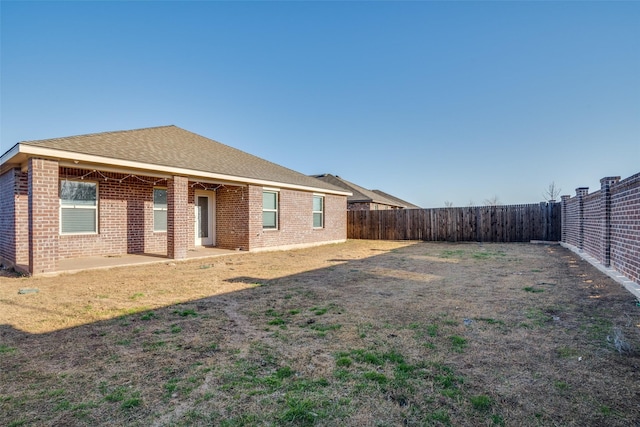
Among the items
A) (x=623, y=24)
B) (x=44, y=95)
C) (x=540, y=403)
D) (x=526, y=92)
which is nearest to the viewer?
(x=540, y=403)

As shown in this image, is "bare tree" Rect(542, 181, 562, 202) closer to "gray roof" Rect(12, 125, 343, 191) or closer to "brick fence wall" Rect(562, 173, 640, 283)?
"brick fence wall" Rect(562, 173, 640, 283)

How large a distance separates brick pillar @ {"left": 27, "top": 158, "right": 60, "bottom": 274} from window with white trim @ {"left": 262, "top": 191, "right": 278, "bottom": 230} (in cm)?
698

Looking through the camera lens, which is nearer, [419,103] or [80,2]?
[80,2]

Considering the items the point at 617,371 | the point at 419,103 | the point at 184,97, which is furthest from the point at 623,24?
the point at 184,97

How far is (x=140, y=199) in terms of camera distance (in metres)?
11.0

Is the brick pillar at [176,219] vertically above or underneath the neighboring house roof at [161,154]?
underneath

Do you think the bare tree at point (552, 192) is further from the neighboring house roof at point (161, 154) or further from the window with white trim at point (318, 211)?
the neighboring house roof at point (161, 154)

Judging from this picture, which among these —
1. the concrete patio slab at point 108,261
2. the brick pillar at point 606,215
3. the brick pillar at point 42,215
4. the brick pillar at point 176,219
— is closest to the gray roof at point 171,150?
the brick pillar at point 42,215

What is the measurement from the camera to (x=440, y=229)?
18641 millimetres

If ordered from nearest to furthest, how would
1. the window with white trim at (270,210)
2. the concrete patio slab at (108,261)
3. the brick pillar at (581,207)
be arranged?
the concrete patio slab at (108,261) < the brick pillar at (581,207) < the window with white trim at (270,210)

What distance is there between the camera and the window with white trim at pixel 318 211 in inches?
653

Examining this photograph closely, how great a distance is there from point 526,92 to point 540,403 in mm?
16219

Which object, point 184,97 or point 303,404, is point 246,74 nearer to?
point 184,97

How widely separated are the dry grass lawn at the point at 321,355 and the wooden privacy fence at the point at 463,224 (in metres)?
11.7
